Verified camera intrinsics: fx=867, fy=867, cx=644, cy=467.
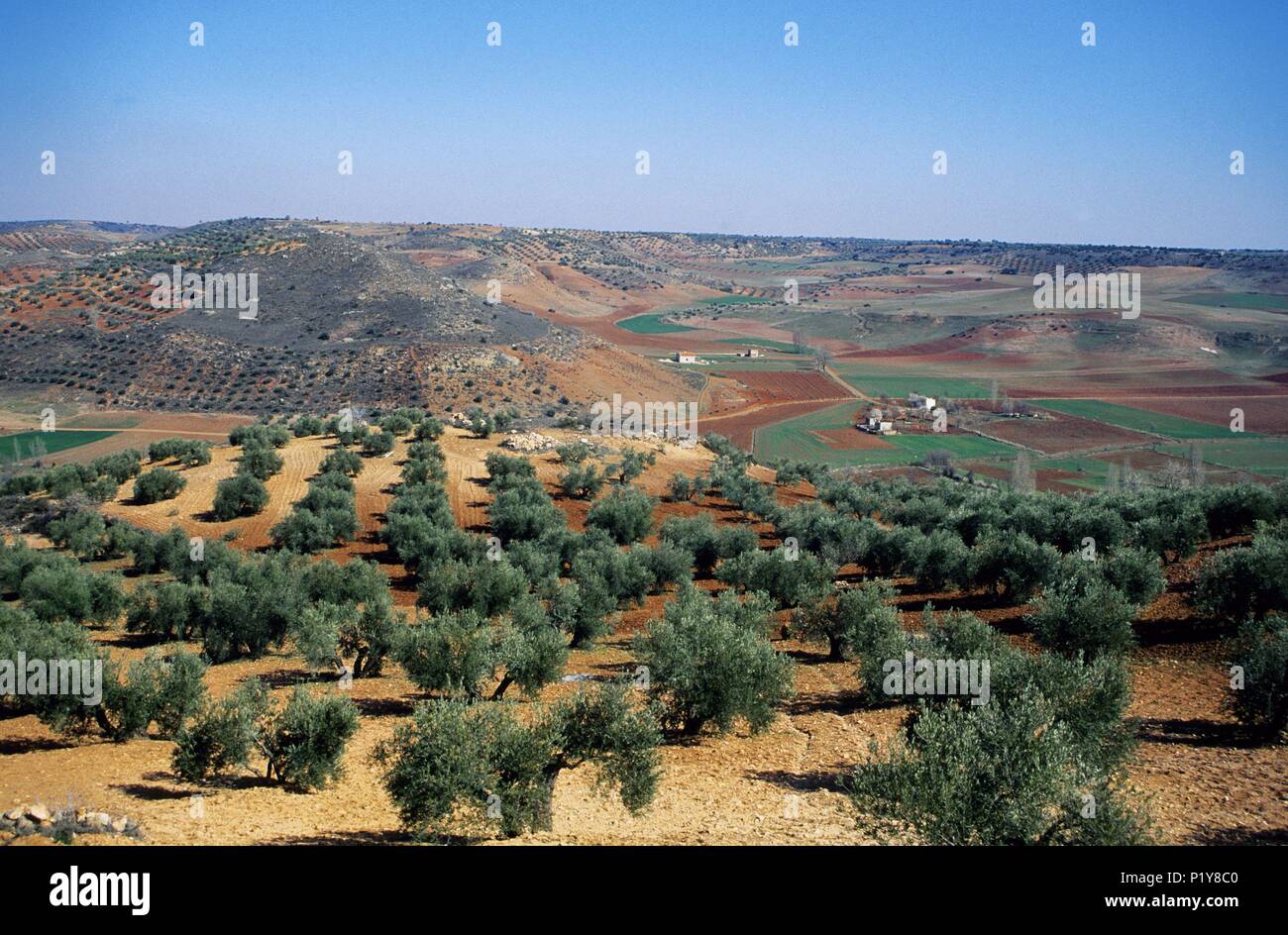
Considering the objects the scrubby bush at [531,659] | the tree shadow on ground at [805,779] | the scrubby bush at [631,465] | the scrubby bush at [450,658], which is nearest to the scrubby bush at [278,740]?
the scrubby bush at [450,658]

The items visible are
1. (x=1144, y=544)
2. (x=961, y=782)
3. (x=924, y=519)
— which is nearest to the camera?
(x=961, y=782)

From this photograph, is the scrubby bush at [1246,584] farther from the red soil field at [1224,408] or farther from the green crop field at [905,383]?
the green crop field at [905,383]

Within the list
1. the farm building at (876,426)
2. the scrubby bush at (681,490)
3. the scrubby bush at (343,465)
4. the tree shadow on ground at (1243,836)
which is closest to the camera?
the tree shadow on ground at (1243,836)

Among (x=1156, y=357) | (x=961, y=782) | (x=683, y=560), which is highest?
(x=1156, y=357)

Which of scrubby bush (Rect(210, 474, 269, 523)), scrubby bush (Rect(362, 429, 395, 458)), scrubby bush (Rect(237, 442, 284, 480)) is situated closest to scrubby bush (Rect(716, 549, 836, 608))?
scrubby bush (Rect(210, 474, 269, 523))

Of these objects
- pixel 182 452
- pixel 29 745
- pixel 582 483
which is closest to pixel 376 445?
pixel 182 452

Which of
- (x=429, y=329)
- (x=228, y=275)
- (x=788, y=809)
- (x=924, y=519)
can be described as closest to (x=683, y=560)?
(x=924, y=519)
